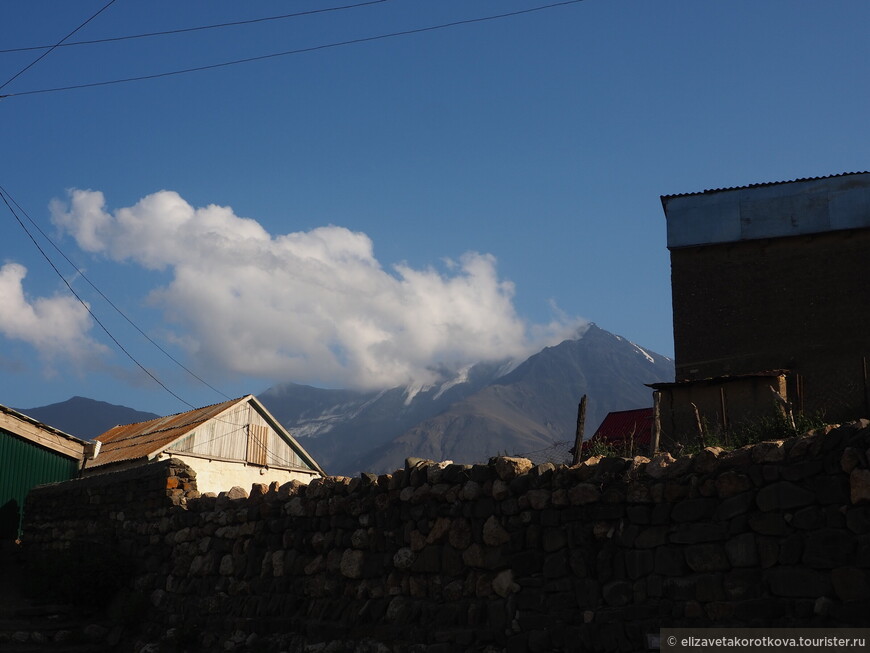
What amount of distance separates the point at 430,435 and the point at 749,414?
18332 cm

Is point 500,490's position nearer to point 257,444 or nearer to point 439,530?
point 439,530

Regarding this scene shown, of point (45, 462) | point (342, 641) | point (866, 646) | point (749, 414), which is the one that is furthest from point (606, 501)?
point (45, 462)

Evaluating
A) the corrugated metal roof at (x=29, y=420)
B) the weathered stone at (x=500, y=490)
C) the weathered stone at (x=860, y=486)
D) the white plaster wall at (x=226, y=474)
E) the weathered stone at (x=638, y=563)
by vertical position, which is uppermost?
the white plaster wall at (x=226, y=474)

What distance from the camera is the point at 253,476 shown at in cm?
3080

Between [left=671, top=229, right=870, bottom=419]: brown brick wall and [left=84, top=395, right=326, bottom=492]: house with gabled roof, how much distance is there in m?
13.7

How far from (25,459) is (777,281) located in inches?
741

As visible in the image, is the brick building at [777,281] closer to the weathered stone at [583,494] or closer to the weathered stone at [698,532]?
the weathered stone at [583,494]

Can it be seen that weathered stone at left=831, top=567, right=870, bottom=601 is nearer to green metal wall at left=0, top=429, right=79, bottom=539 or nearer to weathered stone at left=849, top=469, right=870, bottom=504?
weathered stone at left=849, top=469, right=870, bottom=504

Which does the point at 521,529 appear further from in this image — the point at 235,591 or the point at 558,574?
the point at 235,591

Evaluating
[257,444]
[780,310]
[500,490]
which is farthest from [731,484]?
[257,444]

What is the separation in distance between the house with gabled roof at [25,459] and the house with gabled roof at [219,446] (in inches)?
260

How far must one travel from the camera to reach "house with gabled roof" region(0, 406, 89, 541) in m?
17.4

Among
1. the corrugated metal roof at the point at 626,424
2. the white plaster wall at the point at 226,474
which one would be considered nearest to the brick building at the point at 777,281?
the corrugated metal roof at the point at 626,424

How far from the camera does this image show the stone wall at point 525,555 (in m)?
6.70
